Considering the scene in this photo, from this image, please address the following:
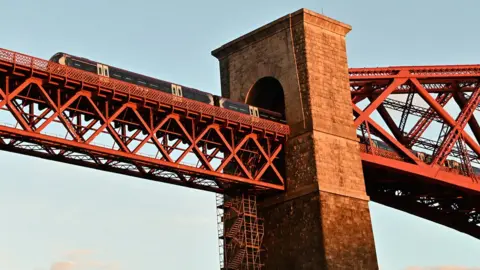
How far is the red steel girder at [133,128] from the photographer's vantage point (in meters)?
42.4

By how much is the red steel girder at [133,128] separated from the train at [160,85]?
1.19m

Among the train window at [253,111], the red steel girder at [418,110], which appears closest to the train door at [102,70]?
the train window at [253,111]

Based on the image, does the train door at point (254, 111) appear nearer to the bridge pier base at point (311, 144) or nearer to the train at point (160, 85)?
the train at point (160, 85)

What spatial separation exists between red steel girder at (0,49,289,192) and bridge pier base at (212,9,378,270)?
1.77m

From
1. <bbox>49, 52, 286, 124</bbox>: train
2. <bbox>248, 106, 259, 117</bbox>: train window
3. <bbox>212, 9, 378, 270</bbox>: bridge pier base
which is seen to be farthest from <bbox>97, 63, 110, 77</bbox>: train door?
<bbox>212, 9, 378, 270</bbox>: bridge pier base

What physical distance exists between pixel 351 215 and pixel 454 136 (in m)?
15.7

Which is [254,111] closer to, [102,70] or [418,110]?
[102,70]

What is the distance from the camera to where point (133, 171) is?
47.5 m

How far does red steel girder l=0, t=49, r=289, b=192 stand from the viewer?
139 feet

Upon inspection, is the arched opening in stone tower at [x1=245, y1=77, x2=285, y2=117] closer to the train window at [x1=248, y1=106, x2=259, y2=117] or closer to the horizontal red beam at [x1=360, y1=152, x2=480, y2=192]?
the train window at [x1=248, y1=106, x2=259, y2=117]

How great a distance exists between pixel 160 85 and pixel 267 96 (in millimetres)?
10878

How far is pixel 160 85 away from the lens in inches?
1932

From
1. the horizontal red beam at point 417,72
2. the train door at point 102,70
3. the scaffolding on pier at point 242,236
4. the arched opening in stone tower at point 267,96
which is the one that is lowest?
the scaffolding on pier at point 242,236

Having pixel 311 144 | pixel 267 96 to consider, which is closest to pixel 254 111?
pixel 311 144
